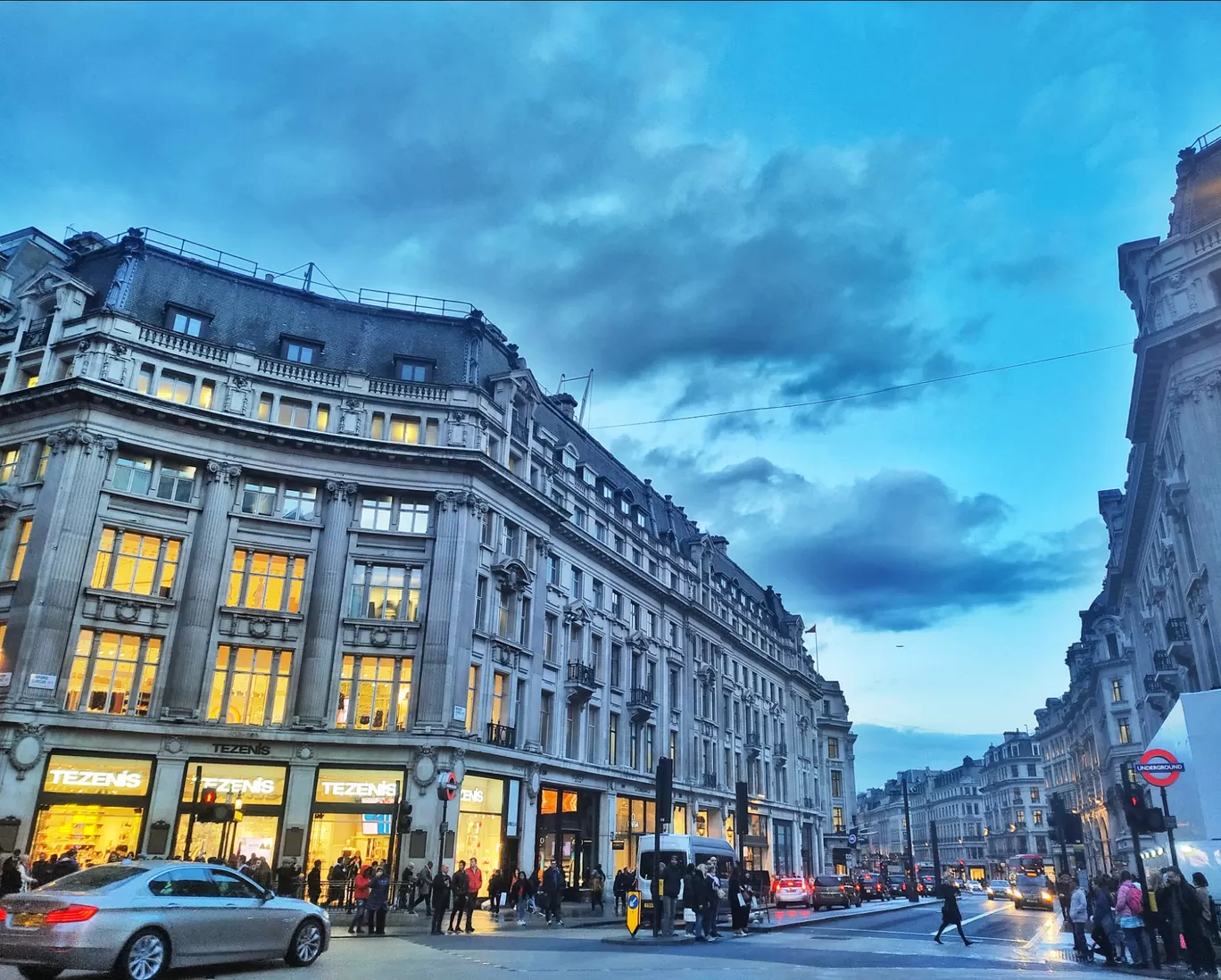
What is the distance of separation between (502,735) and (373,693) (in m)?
6.06

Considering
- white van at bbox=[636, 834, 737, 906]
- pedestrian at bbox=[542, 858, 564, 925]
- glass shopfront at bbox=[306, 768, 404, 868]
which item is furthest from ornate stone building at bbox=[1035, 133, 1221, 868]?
glass shopfront at bbox=[306, 768, 404, 868]

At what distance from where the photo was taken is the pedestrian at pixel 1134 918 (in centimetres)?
1906

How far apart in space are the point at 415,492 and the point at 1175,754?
28287 millimetres

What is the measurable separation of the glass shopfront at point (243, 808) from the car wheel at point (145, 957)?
20507 mm

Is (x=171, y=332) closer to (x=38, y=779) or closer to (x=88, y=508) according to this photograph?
(x=88, y=508)

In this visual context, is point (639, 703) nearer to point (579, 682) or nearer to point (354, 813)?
point (579, 682)

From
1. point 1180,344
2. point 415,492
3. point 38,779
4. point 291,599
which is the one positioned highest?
point 1180,344

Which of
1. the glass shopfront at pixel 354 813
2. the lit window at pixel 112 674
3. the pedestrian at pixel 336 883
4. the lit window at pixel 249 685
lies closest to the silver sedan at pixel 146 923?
the pedestrian at pixel 336 883

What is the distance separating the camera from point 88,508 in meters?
33.1

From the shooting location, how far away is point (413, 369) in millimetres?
40781

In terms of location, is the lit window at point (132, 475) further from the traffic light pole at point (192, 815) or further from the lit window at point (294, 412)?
the traffic light pole at point (192, 815)

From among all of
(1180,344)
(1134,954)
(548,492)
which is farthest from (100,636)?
(1180,344)

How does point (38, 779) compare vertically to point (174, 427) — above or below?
below

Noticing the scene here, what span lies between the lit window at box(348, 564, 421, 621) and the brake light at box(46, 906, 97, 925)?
24.8 metres
